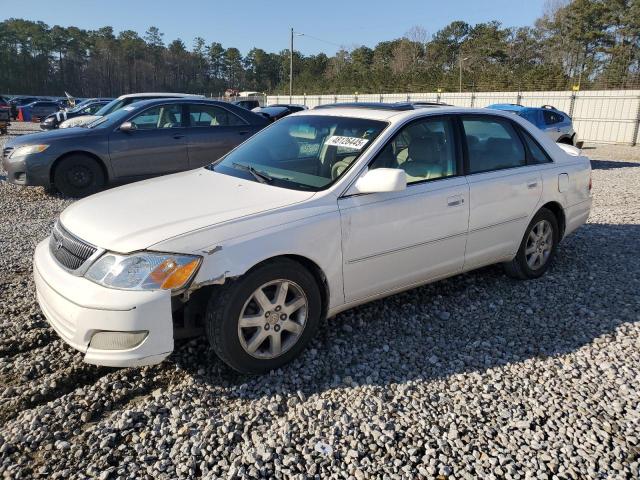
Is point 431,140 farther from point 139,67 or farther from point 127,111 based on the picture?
point 139,67

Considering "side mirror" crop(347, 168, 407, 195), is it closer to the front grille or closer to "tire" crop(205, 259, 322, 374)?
"tire" crop(205, 259, 322, 374)

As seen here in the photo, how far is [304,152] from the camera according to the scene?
151 inches

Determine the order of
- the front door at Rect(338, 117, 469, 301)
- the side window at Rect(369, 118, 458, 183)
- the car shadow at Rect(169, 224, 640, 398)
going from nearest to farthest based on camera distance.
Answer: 1. the car shadow at Rect(169, 224, 640, 398)
2. the front door at Rect(338, 117, 469, 301)
3. the side window at Rect(369, 118, 458, 183)

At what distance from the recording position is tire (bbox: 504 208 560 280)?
15.1 feet

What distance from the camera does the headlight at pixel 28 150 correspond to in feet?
26.2

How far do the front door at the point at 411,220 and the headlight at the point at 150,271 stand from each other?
103 centimetres

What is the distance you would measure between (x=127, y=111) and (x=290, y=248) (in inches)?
263

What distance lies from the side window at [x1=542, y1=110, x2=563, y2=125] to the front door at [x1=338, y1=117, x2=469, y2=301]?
1059cm

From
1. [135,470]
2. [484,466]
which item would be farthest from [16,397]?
[484,466]

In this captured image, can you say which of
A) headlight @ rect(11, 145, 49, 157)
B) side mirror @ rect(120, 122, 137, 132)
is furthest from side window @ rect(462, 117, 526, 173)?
headlight @ rect(11, 145, 49, 157)

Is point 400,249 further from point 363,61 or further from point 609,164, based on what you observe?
point 363,61

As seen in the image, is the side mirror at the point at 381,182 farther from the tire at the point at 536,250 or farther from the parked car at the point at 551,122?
the parked car at the point at 551,122

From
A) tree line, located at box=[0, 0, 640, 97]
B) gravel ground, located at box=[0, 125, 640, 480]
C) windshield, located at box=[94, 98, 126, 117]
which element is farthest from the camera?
tree line, located at box=[0, 0, 640, 97]

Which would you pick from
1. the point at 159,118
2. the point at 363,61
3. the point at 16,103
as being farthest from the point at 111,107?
the point at 363,61
